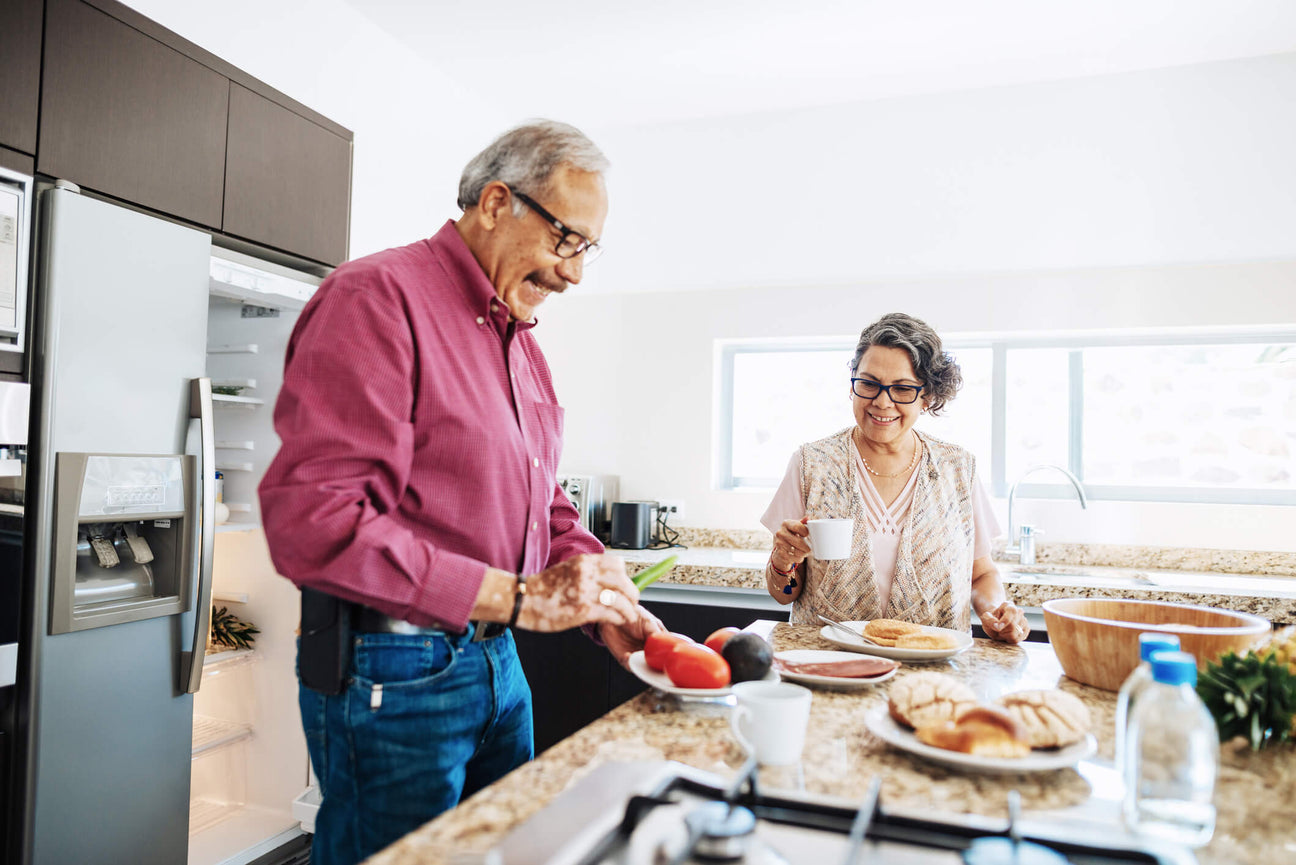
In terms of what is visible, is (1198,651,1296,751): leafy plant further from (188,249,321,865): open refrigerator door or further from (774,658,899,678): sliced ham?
(188,249,321,865): open refrigerator door

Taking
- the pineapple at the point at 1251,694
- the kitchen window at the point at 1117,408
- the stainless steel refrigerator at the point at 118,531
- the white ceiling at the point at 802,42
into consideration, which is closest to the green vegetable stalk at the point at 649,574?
the pineapple at the point at 1251,694

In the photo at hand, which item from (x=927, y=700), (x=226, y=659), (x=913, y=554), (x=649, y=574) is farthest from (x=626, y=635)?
(x=226, y=659)

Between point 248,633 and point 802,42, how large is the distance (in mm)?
2709

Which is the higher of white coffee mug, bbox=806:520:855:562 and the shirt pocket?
the shirt pocket

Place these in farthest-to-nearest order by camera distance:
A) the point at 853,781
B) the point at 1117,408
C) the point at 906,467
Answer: the point at 1117,408, the point at 906,467, the point at 853,781

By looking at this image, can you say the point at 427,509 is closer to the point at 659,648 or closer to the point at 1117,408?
the point at 659,648

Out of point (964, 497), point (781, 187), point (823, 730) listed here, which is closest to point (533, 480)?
point (823, 730)

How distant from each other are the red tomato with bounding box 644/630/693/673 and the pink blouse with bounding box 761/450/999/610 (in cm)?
78

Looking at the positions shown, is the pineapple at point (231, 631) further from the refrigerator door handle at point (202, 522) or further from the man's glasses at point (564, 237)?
the man's glasses at point (564, 237)

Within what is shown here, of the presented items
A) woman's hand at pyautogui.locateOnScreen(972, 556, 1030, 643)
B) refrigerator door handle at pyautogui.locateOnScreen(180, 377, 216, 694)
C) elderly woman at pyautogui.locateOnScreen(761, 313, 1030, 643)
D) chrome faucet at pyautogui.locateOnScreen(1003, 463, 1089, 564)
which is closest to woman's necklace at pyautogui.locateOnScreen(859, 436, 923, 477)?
elderly woman at pyautogui.locateOnScreen(761, 313, 1030, 643)

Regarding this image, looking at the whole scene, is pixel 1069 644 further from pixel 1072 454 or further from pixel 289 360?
pixel 1072 454

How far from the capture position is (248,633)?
2662 millimetres

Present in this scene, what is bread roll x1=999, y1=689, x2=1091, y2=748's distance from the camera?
93cm

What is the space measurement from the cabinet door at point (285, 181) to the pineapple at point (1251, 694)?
2327 mm
